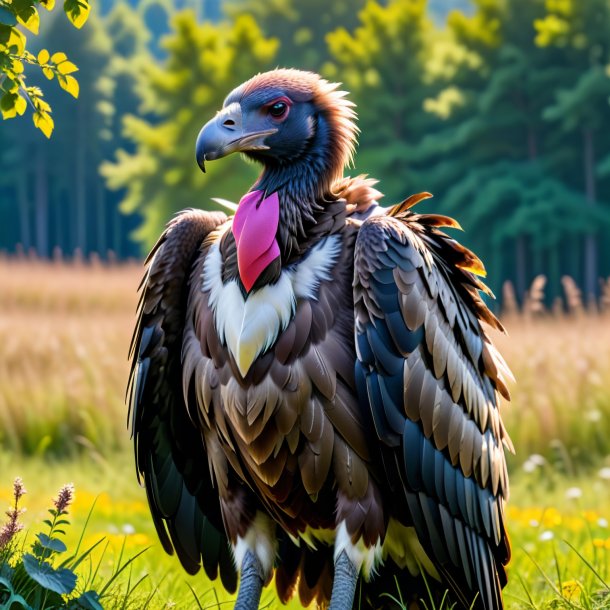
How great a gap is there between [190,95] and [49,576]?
31569 millimetres

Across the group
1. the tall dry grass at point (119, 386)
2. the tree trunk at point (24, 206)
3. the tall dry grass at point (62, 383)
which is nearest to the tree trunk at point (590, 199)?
the tall dry grass at point (119, 386)

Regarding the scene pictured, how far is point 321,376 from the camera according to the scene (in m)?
3.62

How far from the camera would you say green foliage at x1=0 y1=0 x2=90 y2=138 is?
3.62 meters

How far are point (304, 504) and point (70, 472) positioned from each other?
609 cm

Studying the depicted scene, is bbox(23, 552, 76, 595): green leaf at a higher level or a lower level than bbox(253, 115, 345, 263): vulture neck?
lower

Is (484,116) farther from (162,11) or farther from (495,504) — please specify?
(162,11)

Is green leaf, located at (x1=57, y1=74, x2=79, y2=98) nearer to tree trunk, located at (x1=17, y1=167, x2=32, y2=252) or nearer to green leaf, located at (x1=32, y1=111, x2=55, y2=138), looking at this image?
green leaf, located at (x1=32, y1=111, x2=55, y2=138)

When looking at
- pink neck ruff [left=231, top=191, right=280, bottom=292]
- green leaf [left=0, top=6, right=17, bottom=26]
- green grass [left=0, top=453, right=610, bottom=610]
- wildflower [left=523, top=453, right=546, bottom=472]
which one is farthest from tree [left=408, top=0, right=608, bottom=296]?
green leaf [left=0, top=6, right=17, bottom=26]

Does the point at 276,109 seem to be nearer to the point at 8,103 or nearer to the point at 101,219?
the point at 8,103

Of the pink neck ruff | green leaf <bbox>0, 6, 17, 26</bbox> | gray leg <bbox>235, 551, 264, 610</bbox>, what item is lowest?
gray leg <bbox>235, 551, 264, 610</bbox>

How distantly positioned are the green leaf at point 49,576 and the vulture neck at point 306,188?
1.33 metres

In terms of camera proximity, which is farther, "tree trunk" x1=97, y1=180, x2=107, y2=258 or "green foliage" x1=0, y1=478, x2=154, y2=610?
"tree trunk" x1=97, y1=180, x2=107, y2=258

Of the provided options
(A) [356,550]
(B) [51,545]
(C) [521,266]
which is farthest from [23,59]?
(C) [521,266]

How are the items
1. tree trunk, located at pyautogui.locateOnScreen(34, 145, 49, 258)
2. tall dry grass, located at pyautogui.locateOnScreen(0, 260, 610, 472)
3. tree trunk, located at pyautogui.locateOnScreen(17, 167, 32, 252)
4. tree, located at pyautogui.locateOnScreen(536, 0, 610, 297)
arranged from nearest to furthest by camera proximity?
1. tall dry grass, located at pyautogui.locateOnScreen(0, 260, 610, 472)
2. tree, located at pyautogui.locateOnScreen(536, 0, 610, 297)
3. tree trunk, located at pyautogui.locateOnScreen(34, 145, 49, 258)
4. tree trunk, located at pyautogui.locateOnScreen(17, 167, 32, 252)
